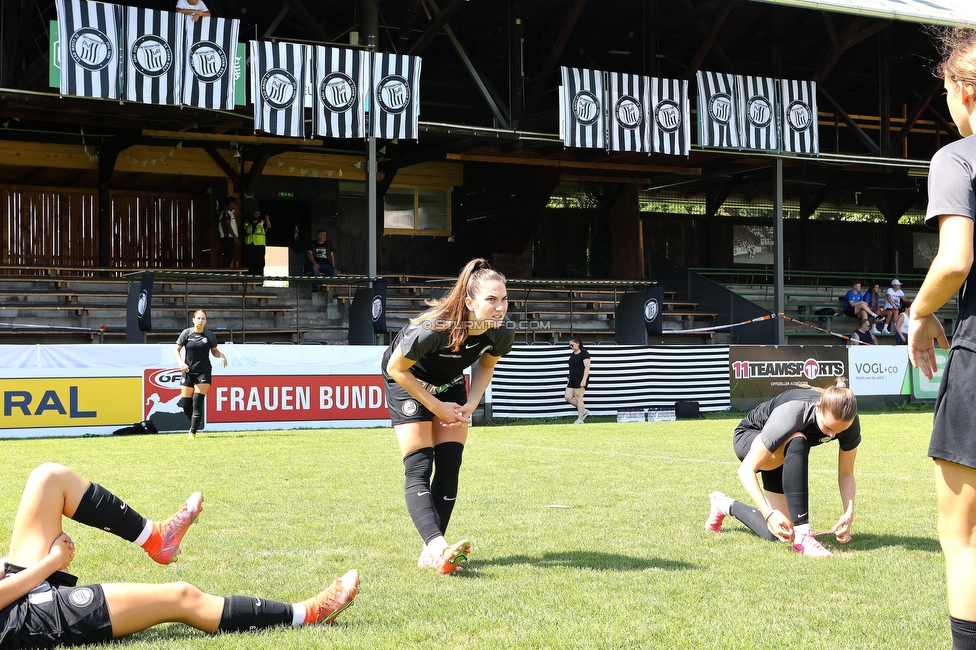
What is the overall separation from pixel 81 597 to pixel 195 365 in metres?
11.9

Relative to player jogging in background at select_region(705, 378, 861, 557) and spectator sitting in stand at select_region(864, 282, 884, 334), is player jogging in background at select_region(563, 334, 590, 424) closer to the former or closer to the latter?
spectator sitting in stand at select_region(864, 282, 884, 334)

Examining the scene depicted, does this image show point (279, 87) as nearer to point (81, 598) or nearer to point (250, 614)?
point (250, 614)

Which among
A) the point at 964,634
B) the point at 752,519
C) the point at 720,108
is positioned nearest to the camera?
the point at 964,634

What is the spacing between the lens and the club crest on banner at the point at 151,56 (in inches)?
695

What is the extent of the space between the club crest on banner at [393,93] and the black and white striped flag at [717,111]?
6595mm

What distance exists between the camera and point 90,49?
56.6 feet

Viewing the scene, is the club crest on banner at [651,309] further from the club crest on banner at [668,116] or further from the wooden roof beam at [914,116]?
the wooden roof beam at [914,116]

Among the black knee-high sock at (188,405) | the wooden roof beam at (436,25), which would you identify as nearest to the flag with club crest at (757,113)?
the wooden roof beam at (436,25)

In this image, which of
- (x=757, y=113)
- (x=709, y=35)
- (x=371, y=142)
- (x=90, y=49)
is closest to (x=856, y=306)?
(x=757, y=113)

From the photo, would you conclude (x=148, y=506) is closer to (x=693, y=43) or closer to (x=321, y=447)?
(x=321, y=447)

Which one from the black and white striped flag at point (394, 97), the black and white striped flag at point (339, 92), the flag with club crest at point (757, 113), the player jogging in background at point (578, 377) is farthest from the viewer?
the flag with club crest at point (757, 113)

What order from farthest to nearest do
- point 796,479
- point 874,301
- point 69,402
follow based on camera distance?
point 874,301 < point 69,402 < point 796,479

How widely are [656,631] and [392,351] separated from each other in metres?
2.10

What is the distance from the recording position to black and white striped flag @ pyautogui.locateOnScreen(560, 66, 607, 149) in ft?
69.7
